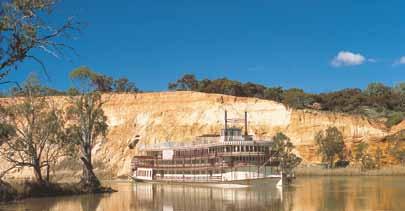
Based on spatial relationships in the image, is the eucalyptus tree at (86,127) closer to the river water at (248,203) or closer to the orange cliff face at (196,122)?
the river water at (248,203)

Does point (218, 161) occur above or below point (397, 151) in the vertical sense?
below

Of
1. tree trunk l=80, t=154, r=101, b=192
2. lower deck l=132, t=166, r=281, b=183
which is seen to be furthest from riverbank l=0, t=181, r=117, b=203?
lower deck l=132, t=166, r=281, b=183

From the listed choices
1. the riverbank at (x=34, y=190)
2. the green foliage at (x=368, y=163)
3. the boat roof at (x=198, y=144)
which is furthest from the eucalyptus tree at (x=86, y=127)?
the green foliage at (x=368, y=163)

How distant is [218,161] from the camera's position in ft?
171

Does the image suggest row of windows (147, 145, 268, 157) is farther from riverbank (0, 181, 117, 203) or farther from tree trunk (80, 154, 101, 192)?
tree trunk (80, 154, 101, 192)

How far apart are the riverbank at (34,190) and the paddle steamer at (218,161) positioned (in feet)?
37.9

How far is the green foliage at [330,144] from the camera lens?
7469 centimetres

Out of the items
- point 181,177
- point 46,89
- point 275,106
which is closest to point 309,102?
point 275,106

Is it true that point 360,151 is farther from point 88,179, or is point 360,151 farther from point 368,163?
point 88,179

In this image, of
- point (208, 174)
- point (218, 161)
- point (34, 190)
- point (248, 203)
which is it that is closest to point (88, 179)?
point (34, 190)

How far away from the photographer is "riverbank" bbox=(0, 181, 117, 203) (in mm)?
36531

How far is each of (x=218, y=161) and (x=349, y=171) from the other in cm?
2401

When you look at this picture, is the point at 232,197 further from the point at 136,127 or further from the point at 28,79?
the point at 136,127

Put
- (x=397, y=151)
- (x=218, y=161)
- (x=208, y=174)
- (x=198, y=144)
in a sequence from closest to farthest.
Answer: (x=218, y=161), (x=208, y=174), (x=198, y=144), (x=397, y=151)
